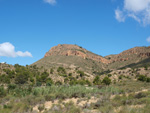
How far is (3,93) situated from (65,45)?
127 m

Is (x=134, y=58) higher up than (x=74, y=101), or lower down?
higher up

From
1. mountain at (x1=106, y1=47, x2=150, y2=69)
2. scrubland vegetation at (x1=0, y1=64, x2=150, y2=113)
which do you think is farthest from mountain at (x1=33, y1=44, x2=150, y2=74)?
scrubland vegetation at (x1=0, y1=64, x2=150, y2=113)

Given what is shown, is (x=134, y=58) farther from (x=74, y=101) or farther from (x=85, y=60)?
(x=74, y=101)

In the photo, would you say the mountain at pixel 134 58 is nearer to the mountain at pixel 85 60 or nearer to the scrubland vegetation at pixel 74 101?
the mountain at pixel 85 60

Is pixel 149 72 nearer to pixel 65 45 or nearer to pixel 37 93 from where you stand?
pixel 37 93

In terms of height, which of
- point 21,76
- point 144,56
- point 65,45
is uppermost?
point 65,45

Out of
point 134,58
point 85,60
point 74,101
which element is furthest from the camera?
point 85,60

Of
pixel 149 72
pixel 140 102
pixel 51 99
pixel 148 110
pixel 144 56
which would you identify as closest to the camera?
pixel 148 110

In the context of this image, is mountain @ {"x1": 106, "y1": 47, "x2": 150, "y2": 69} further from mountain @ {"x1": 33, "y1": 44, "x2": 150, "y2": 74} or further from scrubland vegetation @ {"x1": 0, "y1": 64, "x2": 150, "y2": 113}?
scrubland vegetation @ {"x1": 0, "y1": 64, "x2": 150, "y2": 113}

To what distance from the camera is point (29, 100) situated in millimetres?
12516

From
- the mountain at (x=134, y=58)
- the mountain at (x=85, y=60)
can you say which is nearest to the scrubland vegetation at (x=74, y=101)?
the mountain at (x=85, y=60)

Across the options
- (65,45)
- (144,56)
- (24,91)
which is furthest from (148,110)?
(65,45)

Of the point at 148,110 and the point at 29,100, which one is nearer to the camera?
the point at 148,110

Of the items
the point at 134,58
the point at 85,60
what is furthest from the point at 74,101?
the point at 134,58
